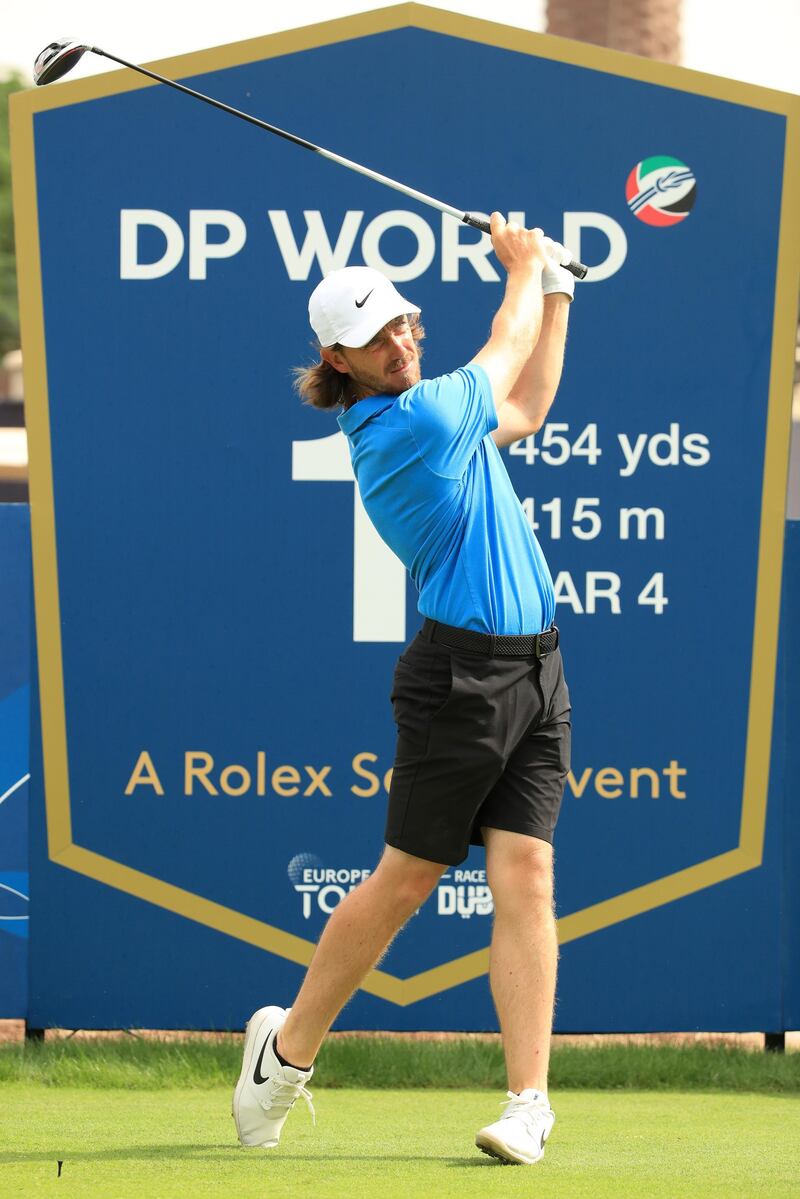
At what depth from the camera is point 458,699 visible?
10.3ft

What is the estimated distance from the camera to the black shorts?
10.3 ft

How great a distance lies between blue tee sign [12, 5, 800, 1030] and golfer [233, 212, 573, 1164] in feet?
4.29

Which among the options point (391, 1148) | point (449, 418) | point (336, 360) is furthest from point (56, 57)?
point (391, 1148)

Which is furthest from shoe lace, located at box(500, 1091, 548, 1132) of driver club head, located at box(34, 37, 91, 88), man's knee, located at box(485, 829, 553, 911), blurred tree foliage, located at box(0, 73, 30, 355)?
blurred tree foliage, located at box(0, 73, 30, 355)

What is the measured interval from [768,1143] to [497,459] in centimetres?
151

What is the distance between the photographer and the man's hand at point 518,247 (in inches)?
129

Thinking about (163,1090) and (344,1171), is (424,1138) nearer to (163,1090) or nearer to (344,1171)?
(344,1171)

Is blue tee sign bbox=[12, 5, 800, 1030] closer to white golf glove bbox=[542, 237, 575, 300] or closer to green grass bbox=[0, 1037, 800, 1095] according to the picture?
green grass bbox=[0, 1037, 800, 1095]

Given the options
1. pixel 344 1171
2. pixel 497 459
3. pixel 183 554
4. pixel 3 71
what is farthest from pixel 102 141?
Answer: pixel 3 71

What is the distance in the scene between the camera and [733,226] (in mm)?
4578

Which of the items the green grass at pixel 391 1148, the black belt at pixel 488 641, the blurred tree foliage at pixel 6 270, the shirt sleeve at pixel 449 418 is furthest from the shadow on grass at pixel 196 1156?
the blurred tree foliage at pixel 6 270

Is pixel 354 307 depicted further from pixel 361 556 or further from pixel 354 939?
pixel 361 556

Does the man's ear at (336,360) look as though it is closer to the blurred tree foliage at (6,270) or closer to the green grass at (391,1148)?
the green grass at (391,1148)

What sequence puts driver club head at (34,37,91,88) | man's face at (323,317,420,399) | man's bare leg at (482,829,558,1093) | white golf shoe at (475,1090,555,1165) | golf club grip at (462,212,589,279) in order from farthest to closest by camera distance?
driver club head at (34,37,91,88) < golf club grip at (462,212,589,279) < man's face at (323,317,420,399) < man's bare leg at (482,829,558,1093) < white golf shoe at (475,1090,555,1165)
